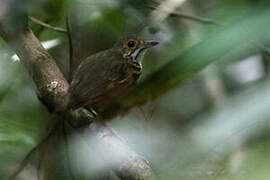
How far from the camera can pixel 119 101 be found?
3.67ft

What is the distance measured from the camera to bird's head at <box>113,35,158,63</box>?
15.5 ft

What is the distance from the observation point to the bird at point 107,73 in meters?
3.67

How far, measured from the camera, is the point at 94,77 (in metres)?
3.96

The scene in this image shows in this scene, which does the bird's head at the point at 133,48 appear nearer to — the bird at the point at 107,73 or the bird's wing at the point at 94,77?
the bird at the point at 107,73

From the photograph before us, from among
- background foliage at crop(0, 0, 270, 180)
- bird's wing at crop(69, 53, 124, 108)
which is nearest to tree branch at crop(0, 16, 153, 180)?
background foliage at crop(0, 0, 270, 180)

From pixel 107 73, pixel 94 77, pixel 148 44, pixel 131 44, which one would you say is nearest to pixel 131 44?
pixel 131 44

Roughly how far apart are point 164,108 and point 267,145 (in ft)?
12.9

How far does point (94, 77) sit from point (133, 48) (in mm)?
973

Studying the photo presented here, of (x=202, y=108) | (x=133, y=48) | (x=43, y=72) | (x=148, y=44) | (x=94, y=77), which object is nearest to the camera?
(x=202, y=108)

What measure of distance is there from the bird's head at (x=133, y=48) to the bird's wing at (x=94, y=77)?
32 centimetres

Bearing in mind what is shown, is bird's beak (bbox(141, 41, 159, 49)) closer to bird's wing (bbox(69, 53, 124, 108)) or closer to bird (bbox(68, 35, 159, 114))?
bird (bbox(68, 35, 159, 114))

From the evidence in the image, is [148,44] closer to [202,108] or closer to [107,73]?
[107,73]

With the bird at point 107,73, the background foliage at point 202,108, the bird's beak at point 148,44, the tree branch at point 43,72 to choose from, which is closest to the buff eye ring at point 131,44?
the bird at point 107,73

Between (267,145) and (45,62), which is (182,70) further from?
(45,62)
